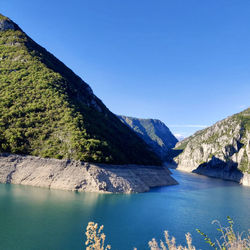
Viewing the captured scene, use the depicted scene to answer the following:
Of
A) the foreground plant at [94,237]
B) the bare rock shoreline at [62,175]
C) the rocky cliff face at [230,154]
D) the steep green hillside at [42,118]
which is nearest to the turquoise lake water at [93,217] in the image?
the bare rock shoreline at [62,175]

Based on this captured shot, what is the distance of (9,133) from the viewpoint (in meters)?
56.7

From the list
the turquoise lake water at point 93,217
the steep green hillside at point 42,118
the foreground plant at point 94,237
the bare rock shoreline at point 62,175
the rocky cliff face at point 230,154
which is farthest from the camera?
the rocky cliff face at point 230,154

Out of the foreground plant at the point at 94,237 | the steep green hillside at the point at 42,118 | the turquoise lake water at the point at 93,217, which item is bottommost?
the turquoise lake water at the point at 93,217

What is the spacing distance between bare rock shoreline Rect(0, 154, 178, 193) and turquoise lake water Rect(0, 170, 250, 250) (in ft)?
8.14

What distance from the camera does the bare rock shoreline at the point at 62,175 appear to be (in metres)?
49.8

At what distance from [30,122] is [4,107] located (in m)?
10.4

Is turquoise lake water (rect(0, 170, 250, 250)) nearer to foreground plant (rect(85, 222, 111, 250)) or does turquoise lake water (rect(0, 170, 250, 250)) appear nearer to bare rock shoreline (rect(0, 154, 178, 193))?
bare rock shoreline (rect(0, 154, 178, 193))

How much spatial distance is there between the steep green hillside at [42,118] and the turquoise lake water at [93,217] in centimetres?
1212

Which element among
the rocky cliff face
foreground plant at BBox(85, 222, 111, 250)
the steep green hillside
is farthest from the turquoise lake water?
the rocky cliff face

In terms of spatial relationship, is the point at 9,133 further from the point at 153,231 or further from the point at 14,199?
the point at 153,231

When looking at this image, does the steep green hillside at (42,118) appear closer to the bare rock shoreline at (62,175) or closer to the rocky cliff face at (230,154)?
the bare rock shoreline at (62,175)

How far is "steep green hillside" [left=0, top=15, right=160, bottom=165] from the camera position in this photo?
55969 millimetres

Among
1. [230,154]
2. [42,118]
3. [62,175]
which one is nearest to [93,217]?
[62,175]

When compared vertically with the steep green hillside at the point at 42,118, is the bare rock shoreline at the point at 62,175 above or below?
below
